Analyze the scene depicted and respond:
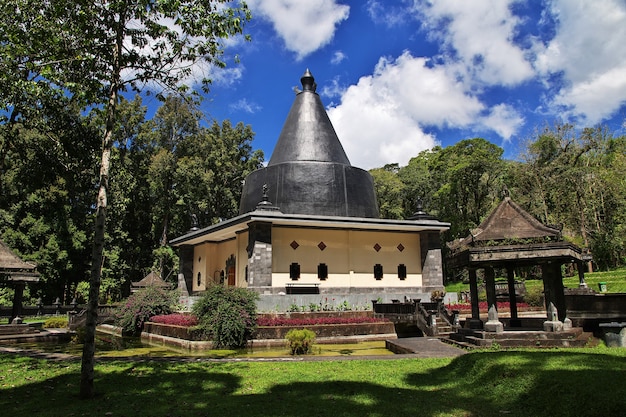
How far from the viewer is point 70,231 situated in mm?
32750

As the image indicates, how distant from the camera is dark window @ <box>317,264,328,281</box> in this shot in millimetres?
23172

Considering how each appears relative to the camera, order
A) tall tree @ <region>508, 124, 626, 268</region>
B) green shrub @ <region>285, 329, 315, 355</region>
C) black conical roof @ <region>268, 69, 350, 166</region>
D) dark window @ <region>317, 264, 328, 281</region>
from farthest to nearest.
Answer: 1. tall tree @ <region>508, 124, 626, 268</region>
2. black conical roof @ <region>268, 69, 350, 166</region>
3. dark window @ <region>317, 264, 328, 281</region>
4. green shrub @ <region>285, 329, 315, 355</region>

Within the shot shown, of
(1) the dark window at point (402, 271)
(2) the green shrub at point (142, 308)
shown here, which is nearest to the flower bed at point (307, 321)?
(2) the green shrub at point (142, 308)

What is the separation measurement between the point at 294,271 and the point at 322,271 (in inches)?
60.6

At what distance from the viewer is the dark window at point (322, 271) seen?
23.2m

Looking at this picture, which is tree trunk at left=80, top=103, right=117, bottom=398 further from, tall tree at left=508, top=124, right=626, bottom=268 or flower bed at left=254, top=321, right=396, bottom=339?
tall tree at left=508, top=124, right=626, bottom=268

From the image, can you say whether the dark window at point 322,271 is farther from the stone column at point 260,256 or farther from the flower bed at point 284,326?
the flower bed at point 284,326

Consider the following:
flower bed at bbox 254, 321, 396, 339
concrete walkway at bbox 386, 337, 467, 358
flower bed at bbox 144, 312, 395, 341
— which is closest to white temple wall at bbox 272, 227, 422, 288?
flower bed at bbox 144, 312, 395, 341

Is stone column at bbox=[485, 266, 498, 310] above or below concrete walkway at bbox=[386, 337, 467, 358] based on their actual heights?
above

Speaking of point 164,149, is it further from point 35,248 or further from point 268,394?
point 268,394

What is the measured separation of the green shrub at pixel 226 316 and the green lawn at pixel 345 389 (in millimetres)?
4281

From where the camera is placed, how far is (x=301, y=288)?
876 inches

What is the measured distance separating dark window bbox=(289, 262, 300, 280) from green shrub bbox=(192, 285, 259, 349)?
339 inches

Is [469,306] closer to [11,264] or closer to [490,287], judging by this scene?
[490,287]
